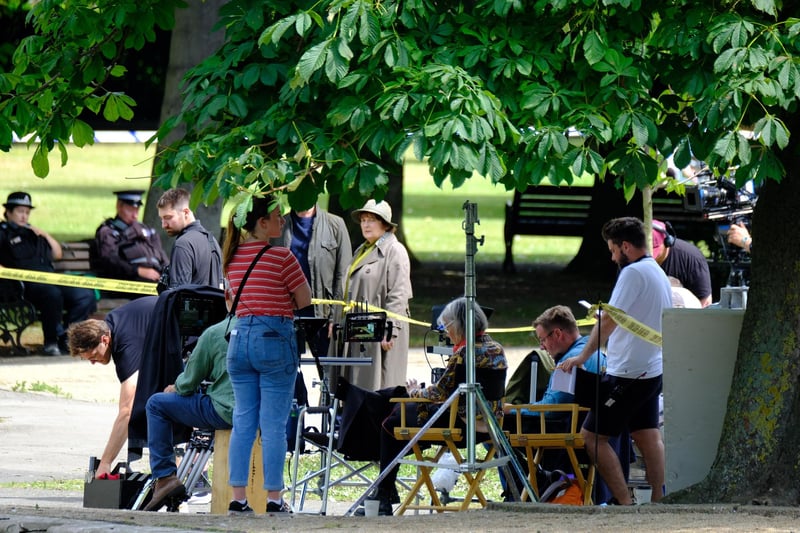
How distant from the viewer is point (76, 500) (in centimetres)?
938

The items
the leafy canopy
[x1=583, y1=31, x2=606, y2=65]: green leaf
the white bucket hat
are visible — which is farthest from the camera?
the white bucket hat

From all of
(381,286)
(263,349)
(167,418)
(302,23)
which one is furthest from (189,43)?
(302,23)

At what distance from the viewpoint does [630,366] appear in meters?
8.73

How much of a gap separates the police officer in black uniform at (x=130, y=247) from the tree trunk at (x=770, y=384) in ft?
28.9

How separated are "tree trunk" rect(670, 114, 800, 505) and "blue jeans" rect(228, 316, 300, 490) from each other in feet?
7.64

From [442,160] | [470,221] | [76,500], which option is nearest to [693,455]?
[470,221]

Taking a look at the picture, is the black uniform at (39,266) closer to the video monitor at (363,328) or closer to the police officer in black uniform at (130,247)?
the police officer in black uniform at (130,247)

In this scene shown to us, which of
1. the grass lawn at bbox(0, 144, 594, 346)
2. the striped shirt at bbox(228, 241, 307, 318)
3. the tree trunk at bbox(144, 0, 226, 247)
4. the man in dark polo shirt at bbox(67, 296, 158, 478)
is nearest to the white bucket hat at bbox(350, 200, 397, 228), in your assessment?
the grass lawn at bbox(0, 144, 594, 346)

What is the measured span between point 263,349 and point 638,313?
8.00 feet

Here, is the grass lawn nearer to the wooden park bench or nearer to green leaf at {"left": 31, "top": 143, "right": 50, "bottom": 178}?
green leaf at {"left": 31, "top": 143, "right": 50, "bottom": 178}

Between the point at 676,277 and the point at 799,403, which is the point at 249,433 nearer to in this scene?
the point at 799,403

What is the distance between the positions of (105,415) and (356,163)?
6949mm

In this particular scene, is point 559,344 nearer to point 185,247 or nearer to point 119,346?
point 185,247

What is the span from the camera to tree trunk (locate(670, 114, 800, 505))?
777cm
